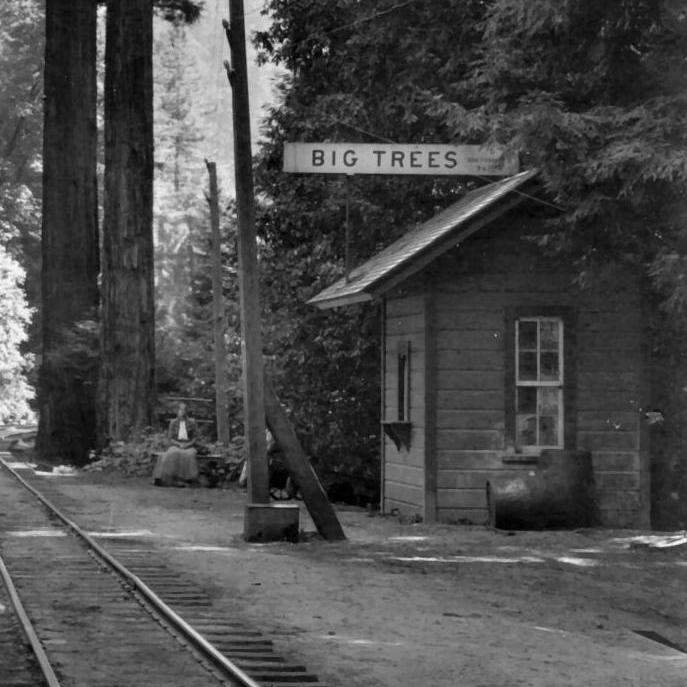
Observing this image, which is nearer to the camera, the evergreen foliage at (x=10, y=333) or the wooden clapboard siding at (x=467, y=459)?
the wooden clapboard siding at (x=467, y=459)

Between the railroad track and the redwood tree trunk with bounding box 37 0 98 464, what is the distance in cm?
1935

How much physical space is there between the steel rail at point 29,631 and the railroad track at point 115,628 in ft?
0.04

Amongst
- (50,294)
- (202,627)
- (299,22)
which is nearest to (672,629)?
(202,627)

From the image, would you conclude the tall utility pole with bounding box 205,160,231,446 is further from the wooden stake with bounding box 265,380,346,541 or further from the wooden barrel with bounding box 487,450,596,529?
the wooden stake with bounding box 265,380,346,541

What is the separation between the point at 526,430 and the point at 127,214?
49.6ft

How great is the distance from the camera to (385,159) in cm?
1997

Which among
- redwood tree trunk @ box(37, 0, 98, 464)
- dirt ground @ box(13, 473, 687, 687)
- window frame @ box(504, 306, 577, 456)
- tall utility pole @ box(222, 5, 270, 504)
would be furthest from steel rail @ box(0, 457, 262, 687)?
redwood tree trunk @ box(37, 0, 98, 464)

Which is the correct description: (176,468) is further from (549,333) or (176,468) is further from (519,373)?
(549,333)

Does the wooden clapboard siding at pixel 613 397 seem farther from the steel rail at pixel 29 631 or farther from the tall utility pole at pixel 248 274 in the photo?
the steel rail at pixel 29 631

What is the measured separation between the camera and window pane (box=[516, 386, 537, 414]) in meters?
22.0

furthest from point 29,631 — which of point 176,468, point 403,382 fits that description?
point 176,468

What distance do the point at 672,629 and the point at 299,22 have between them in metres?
19.8

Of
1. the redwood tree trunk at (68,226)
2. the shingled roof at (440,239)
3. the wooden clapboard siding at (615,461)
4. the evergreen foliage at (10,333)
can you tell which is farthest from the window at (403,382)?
the evergreen foliage at (10,333)

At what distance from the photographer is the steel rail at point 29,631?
9.63 metres
